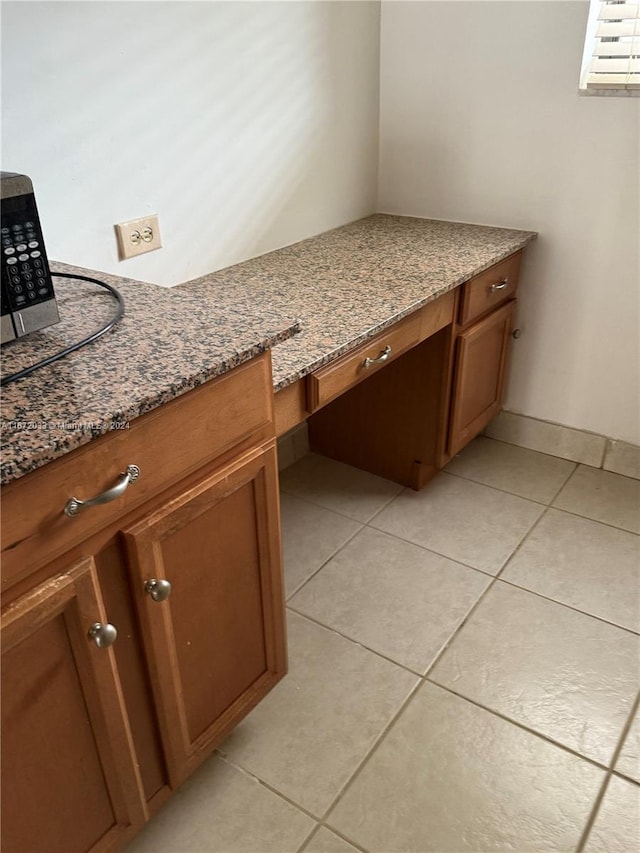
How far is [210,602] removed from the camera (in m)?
1.19

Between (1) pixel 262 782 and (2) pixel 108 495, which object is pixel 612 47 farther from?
(1) pixel 262 782

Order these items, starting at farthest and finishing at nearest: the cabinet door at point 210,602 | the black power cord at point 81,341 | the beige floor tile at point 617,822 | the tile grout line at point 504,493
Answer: the tile grout line at point 504,493
the beige floor tile at point 617,822
the cabinet door at point 210,602
the black power cord at point 81,341

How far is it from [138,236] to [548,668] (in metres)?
1.43

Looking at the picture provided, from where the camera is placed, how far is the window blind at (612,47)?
6.17 feet

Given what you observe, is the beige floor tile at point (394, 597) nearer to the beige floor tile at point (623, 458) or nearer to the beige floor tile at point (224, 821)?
the beige floor tile at point (224, 821)

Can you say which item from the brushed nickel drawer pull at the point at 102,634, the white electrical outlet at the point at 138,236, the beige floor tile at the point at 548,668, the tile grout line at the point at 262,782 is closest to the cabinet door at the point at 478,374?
the beige floor tile at the point at 548,668

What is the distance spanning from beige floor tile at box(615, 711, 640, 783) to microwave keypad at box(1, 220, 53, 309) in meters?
1.45

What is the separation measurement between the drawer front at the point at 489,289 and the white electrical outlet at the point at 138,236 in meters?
0.85

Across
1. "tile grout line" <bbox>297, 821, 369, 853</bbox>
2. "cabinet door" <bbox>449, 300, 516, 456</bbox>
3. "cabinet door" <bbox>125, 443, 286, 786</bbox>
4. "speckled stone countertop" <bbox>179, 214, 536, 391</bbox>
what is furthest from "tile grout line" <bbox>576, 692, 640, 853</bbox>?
"speckled stone countertop" <bbox>179, 214, 536, 391</bbox>

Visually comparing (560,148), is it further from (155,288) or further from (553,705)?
(553,705)

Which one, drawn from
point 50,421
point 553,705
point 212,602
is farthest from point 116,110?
point 553,705

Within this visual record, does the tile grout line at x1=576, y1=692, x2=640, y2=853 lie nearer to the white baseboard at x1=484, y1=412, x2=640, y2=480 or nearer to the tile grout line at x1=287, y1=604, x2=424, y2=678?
the tile grout line at x1=287, y1=604, x2=424, y2=678

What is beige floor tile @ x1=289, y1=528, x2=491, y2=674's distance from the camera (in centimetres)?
174

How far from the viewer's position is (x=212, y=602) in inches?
47.1
